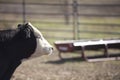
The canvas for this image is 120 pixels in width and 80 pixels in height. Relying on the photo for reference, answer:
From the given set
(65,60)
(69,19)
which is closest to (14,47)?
(65,60)

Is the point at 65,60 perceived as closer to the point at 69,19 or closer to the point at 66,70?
the point at 66,70

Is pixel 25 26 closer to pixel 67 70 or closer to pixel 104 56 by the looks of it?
pixel 67 70

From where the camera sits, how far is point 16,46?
5578 millimetres

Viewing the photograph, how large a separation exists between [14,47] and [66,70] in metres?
2.81

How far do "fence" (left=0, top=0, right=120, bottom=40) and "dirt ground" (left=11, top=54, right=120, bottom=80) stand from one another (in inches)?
85.0

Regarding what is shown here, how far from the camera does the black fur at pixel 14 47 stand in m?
5.53

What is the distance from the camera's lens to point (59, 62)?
909 centimetres

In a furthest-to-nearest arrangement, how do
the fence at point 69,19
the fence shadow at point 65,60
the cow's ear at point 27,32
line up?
the fence at point 69,19 < the fence shadow at point 65,60 < the cow's ear at point 27,32

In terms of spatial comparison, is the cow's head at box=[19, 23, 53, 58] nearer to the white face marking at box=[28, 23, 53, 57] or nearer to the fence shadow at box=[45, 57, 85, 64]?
the white face marking at box=[28, 23, 53, 57]

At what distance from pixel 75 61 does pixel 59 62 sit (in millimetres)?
385

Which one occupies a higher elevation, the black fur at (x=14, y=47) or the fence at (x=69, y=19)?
the black fur at (x=14, y=47)

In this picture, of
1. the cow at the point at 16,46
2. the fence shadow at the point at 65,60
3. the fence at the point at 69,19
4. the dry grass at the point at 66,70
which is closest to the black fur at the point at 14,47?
the cow at the point at 16,46

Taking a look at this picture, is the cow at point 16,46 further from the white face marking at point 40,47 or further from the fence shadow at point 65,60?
the fence shadow at point 65,60

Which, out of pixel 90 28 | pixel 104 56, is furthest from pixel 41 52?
pixel 90 28
